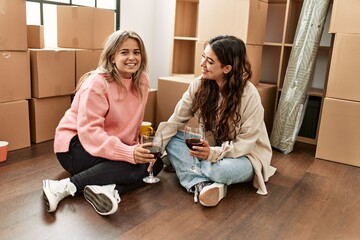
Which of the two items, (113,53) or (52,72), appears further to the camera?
(52,72)

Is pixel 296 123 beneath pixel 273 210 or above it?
→ above

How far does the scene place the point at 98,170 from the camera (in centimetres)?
172

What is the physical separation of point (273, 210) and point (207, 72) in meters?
0.75

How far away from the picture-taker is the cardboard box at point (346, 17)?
7.47 ft

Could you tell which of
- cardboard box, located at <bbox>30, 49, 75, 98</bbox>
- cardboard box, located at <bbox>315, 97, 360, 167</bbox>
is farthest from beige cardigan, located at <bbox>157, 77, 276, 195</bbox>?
cardboard box, located at <bbox>30, 49, 75, 98</bbox>

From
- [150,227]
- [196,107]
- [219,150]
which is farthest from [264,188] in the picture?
[150,227]

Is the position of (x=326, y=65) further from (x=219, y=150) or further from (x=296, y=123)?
(x=219, y=150)

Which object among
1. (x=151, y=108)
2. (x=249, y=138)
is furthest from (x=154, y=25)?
(x=249, y=138)

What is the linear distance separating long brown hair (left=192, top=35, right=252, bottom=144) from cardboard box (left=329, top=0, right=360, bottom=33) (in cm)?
82

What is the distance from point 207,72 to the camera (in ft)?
6.25

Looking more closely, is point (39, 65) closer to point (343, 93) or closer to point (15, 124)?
point (15, 124)

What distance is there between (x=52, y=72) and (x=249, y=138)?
143 cm

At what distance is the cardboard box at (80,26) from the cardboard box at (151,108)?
1.90ft

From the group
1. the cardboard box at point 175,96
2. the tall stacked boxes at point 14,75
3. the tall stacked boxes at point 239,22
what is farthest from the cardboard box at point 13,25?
the tall stacked boxes at point 239,22
